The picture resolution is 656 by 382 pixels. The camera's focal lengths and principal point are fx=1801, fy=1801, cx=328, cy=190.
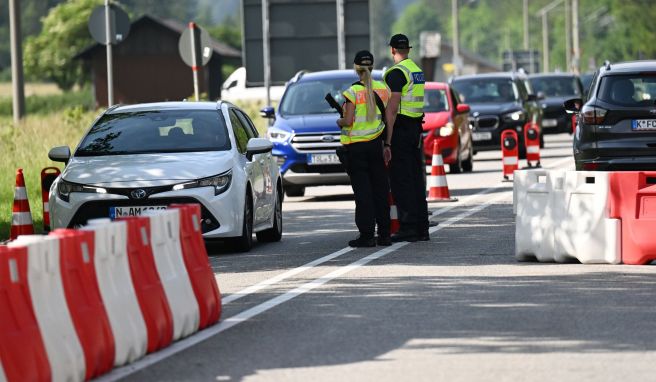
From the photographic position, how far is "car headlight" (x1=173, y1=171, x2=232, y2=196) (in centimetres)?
1585

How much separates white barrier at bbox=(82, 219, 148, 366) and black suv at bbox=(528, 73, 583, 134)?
35094mm

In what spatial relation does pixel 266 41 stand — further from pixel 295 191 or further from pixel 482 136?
pixel 295 191

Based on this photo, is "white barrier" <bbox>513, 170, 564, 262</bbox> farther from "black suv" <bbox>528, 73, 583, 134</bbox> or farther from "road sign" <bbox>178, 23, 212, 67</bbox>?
"black suv" <bbox>528, 73, 583, 134</bbox>

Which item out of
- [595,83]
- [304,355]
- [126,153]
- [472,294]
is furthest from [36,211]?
[304,355]

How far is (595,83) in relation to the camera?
64.8 feet

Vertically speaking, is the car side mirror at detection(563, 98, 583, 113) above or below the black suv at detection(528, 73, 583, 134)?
above

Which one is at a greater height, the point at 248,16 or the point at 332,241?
the point at 248,16

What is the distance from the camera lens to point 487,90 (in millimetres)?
37094

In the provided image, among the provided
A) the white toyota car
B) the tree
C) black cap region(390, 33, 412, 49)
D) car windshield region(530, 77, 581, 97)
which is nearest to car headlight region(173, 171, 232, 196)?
the white toyota car

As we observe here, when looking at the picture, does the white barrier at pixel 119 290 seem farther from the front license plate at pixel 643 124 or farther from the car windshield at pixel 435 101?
the car windshield at pixel 435 101

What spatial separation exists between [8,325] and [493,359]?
256 centimetres

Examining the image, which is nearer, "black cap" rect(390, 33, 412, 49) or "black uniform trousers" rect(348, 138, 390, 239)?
"black uniform trousers" rect(348, 138, 390, 239)

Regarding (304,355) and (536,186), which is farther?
(536,186)

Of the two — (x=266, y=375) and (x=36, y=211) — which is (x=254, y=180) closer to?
(x=36, y=211)
